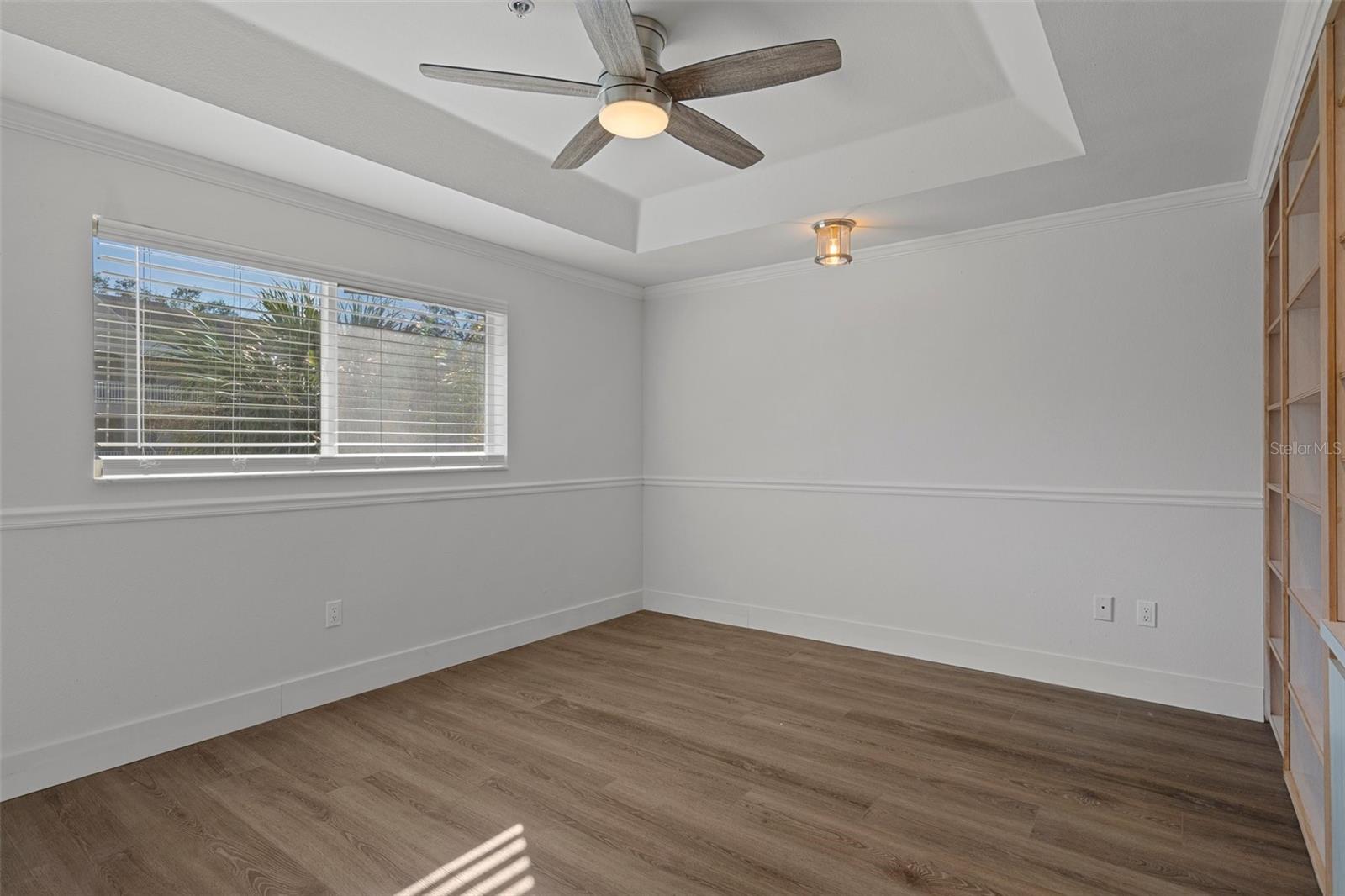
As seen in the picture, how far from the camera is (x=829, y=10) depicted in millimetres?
2332

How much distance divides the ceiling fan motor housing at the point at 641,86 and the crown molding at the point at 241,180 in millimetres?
1661

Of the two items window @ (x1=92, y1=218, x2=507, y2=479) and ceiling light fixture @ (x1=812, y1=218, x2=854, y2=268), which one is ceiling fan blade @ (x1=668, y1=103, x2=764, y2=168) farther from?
window @ (x1=92, y1=218, x2=507, y2=479)

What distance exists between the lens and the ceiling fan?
6.63 ft

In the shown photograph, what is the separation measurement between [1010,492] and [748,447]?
162 centimetres

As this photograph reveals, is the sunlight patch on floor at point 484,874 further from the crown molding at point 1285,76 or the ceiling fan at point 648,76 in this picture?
the crown molding at point 1285,76

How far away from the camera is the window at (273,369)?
2.67m

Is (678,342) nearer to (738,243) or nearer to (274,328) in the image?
(738,243)

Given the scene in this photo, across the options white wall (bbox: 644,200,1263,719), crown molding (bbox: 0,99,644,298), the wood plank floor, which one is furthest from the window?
white wall (bbox: 644,200,1263,719)

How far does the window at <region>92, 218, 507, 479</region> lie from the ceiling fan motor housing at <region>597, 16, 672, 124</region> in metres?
1.78

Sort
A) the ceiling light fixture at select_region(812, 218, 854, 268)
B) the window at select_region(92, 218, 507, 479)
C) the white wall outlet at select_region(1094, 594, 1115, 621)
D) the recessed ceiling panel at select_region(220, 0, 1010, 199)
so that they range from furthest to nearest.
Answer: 1. the ceiling light fixture at select_region(812, 218, 854, 268)
2. the white wall outlet at select_region(1094, 594, 1115, 621)
3. the window at select_region(92, 218, 507, 479)
4. the recessed ceiling panel at select_region(220, 0, 1010, 199)

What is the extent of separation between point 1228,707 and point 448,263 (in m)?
4.26

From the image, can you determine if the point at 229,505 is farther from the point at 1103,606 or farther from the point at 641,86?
the point at 1103,606

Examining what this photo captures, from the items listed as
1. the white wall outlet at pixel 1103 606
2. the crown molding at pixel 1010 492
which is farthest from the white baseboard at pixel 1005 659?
the crown molding at pixel 1010 492

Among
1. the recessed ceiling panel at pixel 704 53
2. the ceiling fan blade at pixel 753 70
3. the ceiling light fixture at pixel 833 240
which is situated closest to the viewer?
the ceiling fan blade at pixel 753 70
